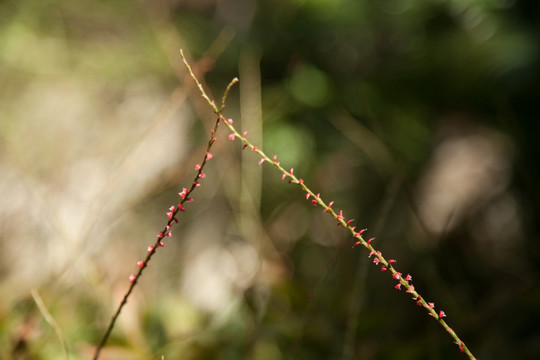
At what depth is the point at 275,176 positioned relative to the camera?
1099mm

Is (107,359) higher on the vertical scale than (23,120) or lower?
lower

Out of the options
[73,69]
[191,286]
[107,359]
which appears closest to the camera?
[107,359]

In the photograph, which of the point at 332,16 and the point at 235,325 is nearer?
the point at 235,325

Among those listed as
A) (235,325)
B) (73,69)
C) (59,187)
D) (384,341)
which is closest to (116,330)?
(235,325)

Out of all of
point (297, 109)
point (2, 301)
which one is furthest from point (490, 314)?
point (2, 301)

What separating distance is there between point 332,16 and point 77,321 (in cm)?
67

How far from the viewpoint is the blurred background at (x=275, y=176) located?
66 cm

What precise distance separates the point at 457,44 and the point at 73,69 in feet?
2.94

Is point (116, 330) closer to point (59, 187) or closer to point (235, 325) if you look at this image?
point (235, 325)

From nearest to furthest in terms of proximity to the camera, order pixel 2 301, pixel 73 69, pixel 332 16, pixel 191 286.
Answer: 1. pixel 2 301
2. pixel 332 16
3. pixel 191 286
4. pixel 73 69

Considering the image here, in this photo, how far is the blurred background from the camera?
2.15ft

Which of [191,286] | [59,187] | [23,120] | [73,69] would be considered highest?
[73,69]

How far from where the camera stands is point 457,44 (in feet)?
2.72

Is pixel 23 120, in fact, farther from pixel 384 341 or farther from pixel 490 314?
pixel 490 314
